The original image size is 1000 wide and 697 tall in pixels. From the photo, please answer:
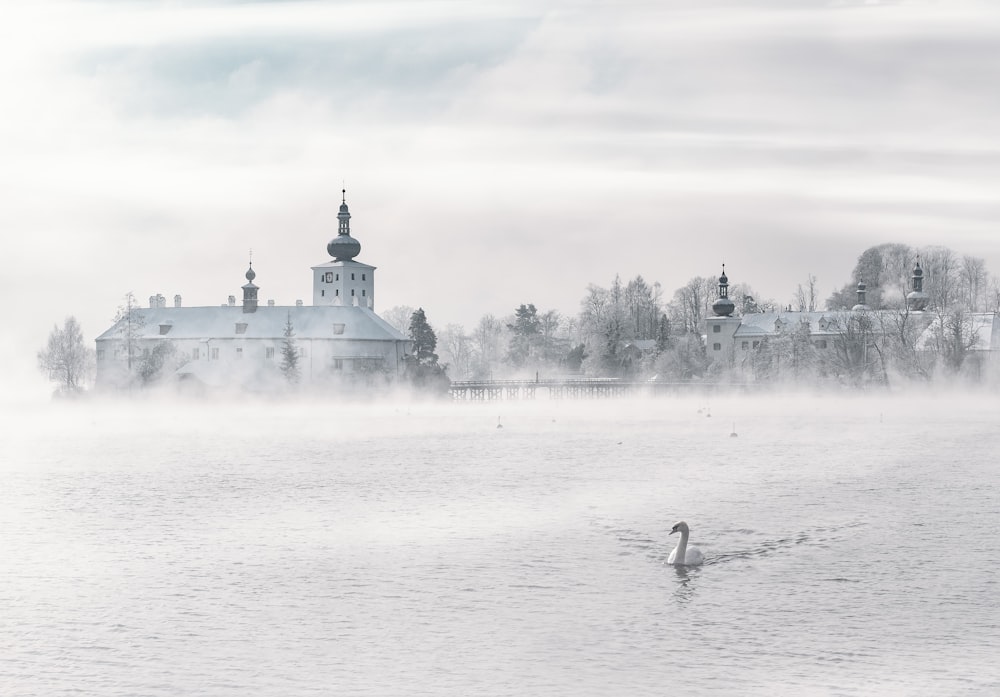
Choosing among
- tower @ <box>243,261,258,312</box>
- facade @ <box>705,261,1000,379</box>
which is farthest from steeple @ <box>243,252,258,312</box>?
facade @ <box>705,261,1000,379</box>

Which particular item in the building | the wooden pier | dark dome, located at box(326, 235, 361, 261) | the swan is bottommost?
the swan

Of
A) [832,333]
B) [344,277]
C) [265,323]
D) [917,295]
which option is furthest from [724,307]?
[265,323]

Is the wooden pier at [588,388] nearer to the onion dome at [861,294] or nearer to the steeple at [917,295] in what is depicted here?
the onion dome at [861,294]

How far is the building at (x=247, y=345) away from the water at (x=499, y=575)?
6718 centimetres

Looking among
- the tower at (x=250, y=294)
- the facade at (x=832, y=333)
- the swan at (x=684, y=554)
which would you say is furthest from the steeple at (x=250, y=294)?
the swan at (x=684, y=554)

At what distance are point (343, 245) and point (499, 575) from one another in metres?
144

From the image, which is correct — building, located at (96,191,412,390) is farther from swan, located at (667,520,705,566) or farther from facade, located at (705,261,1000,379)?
swan, located at (667,520,705,566)

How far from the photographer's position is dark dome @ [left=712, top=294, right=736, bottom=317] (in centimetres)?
17538

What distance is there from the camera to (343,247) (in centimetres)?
17600

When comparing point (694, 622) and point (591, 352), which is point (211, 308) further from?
point (694, 622)

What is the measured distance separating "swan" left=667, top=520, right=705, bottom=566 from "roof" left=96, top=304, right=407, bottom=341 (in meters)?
113

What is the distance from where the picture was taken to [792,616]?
2981 cm

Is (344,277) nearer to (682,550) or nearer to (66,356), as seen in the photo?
(66,356)

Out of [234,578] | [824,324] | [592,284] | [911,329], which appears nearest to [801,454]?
[234,578]
